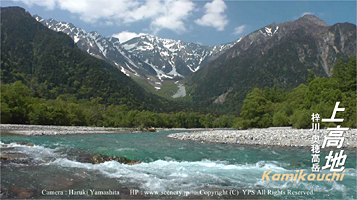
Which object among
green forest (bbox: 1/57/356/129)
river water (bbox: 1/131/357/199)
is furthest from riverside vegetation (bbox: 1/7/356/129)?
river water (bbox: 1/131/357/199)

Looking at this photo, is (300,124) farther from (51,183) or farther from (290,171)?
(51,183)

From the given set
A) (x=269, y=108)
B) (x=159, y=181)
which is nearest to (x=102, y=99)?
(x=269, y=108)

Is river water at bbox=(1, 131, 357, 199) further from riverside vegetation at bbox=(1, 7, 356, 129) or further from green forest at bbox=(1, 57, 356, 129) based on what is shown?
riverside vegetation at bbox=(1, 7, 356, 129)

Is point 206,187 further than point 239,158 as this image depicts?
No

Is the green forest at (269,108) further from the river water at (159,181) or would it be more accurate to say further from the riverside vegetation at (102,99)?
the river water at (159,181)

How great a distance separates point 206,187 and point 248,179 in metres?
3.35

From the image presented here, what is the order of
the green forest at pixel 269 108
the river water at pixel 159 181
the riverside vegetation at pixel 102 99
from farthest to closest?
the riverside vegetation at pixel 102 99, the green forest at pixel 269 108, the river water at pixel 159 181

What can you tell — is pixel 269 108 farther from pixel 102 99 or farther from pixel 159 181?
pixel 102 99

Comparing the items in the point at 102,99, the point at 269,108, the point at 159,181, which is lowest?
the point at 159,181

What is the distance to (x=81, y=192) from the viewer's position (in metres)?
10.2

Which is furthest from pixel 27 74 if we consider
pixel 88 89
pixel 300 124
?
pixel 300 124

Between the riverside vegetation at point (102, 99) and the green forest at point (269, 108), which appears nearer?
the green forest at point (269, 108)

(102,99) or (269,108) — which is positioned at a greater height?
(102,99)

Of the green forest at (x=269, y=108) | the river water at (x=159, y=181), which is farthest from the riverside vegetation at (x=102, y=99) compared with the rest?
the river water at (x=159, y=181)
